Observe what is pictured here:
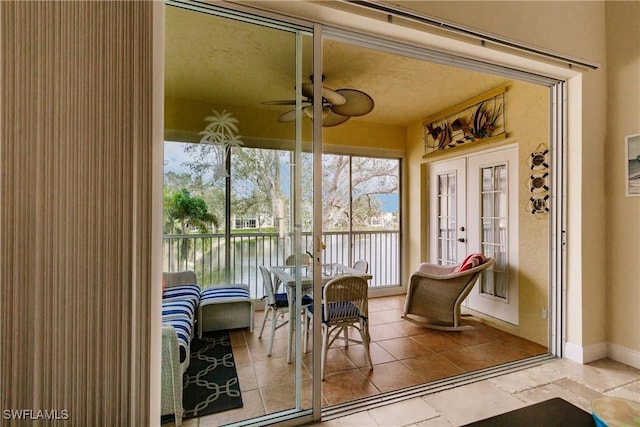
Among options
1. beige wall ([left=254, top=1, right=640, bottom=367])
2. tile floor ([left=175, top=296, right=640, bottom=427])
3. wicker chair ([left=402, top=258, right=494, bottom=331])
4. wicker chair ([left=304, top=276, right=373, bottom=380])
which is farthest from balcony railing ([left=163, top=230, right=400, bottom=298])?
beige wall ([left=254, top=1, right=640, bottom=367])

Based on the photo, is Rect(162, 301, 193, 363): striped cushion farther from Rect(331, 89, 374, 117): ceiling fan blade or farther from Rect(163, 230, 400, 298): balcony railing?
Rect(331, 89, 374, 117): ceiling fan blade

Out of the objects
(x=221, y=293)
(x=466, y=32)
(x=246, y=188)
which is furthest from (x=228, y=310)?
(x=466, y=32)

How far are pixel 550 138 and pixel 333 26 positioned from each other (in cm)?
216

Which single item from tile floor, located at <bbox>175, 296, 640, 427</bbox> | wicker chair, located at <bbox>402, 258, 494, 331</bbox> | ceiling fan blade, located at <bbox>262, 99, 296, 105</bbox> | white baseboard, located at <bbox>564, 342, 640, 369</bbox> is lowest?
tile floor, located at <bbox>175, 296, 640, 427</bbox>

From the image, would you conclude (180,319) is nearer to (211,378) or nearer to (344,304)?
(211,378)

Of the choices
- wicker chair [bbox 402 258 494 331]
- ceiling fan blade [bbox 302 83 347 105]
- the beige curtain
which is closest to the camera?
the beige curtain

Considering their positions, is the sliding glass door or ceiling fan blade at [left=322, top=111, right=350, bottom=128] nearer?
the sliding glass door

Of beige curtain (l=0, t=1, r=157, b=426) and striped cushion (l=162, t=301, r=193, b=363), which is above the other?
beige curtain (l=0, t=1, r=157, b=426)

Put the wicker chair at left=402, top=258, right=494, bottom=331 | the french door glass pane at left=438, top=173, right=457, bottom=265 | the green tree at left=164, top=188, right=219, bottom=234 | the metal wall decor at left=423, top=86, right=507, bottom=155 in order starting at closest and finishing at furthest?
the green tree at left=164, top=188, right=219, bottom=234 → the wicker chair at left=402, top=258, right=494, bottom=331 → the metal wall decor at left=423, top=86, right=507, bottom=155 → the french door glass pane at left=438, top=173, right=457, bottom=265

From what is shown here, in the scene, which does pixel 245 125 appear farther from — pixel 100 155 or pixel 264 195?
pixel 100 155

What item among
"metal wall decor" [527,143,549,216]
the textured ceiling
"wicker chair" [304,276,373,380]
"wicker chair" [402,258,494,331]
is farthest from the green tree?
"metal wall decor" [527,143,549,216]

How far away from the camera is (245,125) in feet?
5.99

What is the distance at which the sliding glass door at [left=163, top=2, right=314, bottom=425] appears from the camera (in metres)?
1.71

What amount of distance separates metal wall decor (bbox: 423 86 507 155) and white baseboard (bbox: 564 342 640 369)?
2.09m
